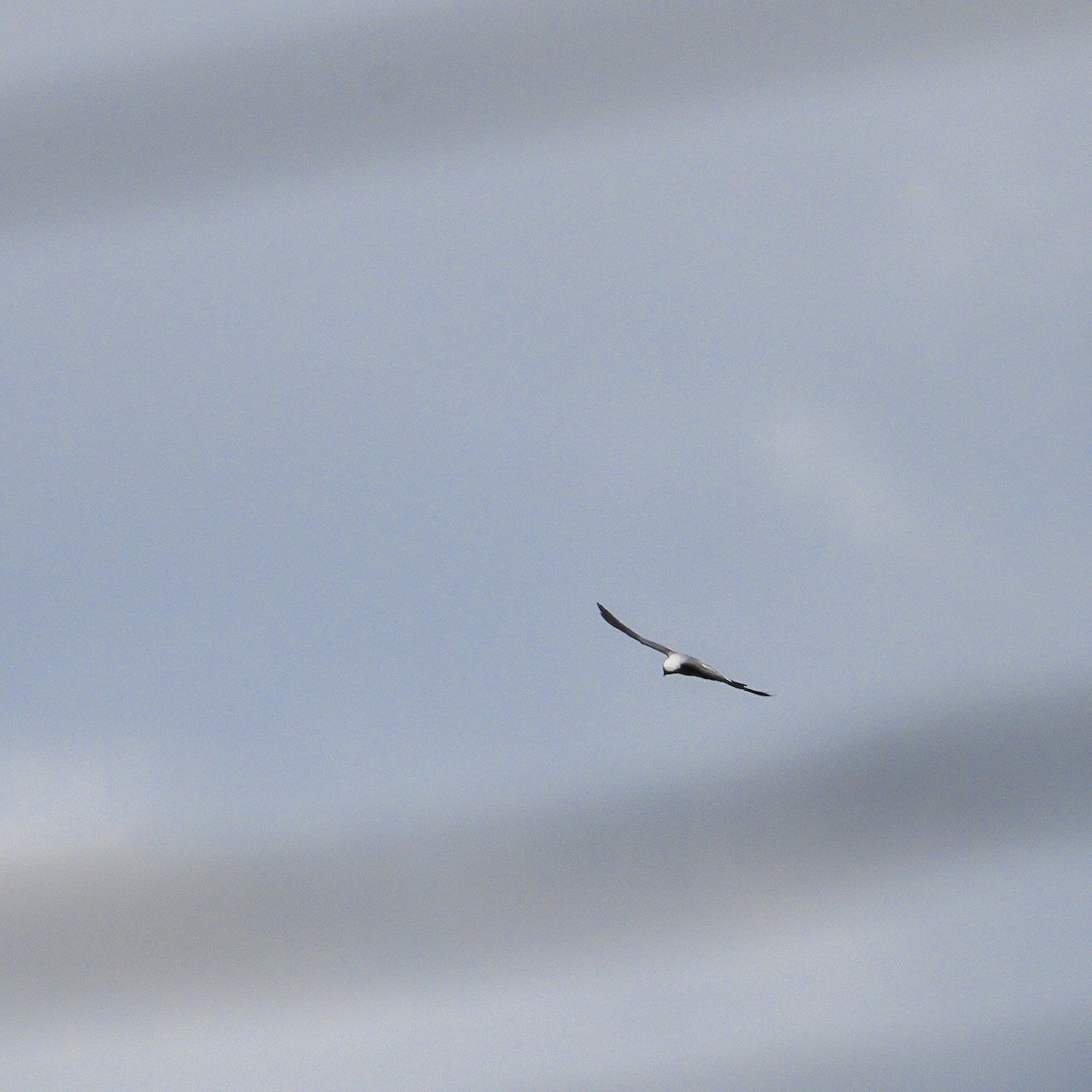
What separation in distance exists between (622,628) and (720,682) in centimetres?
367

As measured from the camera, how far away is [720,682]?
21.7 m

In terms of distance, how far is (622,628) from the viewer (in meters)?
25.0

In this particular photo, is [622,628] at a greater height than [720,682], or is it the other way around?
[622,628]

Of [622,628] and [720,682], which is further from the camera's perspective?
[622,628]
